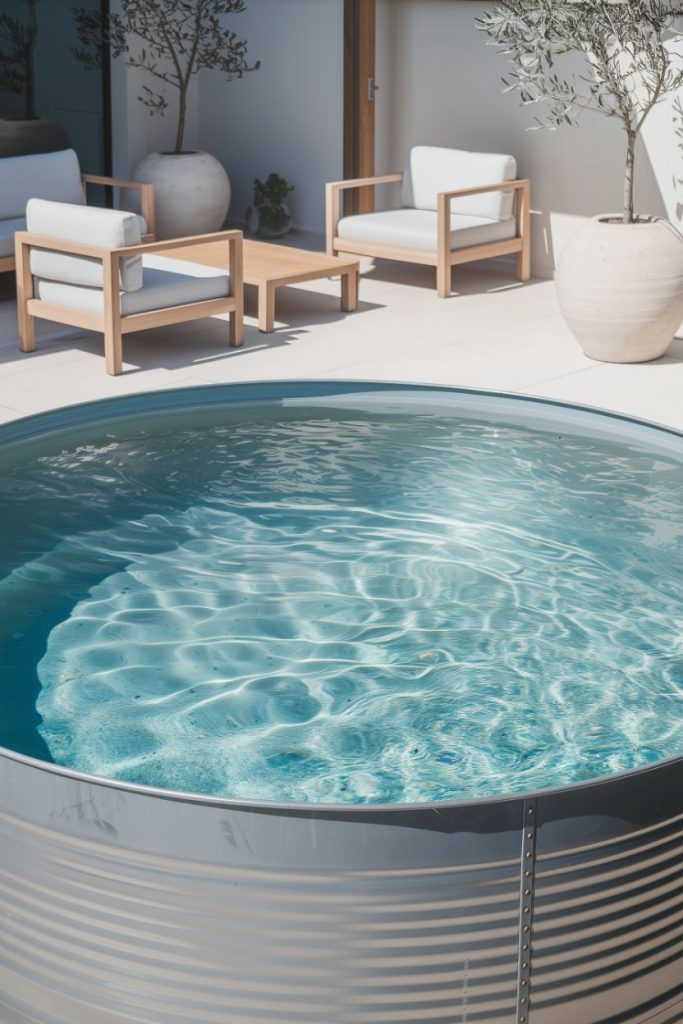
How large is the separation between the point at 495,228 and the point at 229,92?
3478mm

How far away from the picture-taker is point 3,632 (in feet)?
15.6

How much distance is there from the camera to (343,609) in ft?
16.3

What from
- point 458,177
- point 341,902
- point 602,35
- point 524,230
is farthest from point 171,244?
point 341,902

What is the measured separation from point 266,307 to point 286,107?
147 inches

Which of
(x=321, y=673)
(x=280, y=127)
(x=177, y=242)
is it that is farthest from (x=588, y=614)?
A: (x=280, y=127)

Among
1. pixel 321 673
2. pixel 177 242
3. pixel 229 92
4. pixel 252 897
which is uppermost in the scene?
pixel 229 92

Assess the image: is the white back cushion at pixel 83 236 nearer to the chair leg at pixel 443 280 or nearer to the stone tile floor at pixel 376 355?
the stone tile floor at pixel 376 355

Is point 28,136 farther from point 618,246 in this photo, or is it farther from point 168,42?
point 618,246

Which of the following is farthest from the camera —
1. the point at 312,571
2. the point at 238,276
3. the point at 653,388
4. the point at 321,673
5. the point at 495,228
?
the point at 495,228

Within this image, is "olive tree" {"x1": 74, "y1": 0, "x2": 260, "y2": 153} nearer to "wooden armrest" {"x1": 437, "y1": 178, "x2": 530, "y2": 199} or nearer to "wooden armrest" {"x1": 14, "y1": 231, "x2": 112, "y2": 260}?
"wooden armrest" {"x1": 437, "y1": 178, "x2": 530, "y2": 199}

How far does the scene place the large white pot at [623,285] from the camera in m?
7.64

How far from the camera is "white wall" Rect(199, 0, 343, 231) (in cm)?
1120

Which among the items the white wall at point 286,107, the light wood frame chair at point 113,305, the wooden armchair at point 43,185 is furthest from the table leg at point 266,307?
the white wall at point 286,107

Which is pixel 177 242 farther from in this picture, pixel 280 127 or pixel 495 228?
pixel 280 127
